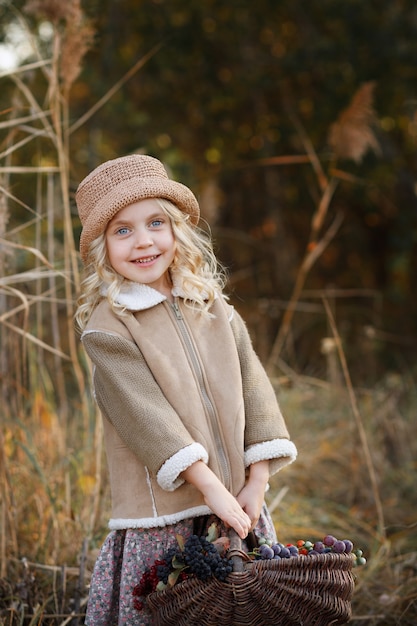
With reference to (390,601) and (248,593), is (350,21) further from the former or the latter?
(248,593)

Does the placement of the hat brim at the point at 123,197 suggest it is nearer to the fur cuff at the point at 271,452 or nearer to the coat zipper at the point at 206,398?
the coat zipper at the point at 206,398

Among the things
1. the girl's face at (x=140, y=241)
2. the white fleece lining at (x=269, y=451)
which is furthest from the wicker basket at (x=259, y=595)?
the girl's face at (x=140, y=241)

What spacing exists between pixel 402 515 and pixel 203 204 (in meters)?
2.90

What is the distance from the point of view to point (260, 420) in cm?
234

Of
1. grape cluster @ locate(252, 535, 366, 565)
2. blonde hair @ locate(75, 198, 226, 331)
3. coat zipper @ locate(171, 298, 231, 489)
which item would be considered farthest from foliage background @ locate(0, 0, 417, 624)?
grape cluster @ locate(252, 535, 366, 565)

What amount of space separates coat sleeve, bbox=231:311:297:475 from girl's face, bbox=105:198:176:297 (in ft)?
0.99

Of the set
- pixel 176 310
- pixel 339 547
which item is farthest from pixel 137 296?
pixel 339 547

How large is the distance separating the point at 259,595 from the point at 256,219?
6531 mm

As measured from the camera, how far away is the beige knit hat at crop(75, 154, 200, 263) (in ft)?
7.43

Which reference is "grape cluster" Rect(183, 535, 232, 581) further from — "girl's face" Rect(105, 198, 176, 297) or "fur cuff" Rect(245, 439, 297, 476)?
"girl's face" Rect(105, 198, 176, 297)

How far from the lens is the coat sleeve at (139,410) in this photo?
6.98 ft

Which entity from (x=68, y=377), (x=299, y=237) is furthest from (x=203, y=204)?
(x=299, y=237)

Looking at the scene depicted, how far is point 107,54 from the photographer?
5887mm

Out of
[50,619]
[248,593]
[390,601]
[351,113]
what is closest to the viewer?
[248,593]
